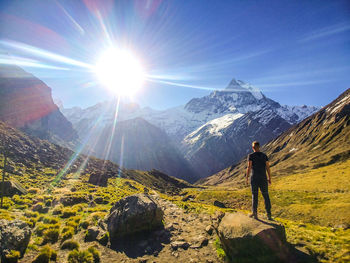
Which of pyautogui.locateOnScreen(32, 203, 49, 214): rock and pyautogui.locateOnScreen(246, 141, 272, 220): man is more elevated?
pyautogui.locateOnScreen(32, 203, 49, 214): rock

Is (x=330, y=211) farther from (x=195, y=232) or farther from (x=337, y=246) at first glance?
(x=195, y=232)

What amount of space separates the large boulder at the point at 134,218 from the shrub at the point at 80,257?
2522 mm

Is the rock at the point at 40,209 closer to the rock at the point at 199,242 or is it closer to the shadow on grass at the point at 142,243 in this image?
the shadow on grass at the point at 142,243

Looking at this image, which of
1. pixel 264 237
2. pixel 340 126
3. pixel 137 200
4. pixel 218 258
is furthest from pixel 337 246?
pixel 340 126

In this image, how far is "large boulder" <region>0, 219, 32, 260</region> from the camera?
7.88m

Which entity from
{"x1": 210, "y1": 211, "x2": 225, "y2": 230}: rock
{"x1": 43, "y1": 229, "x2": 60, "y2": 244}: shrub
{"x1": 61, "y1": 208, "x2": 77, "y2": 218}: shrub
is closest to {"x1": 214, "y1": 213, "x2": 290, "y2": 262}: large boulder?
{"x1": 210, "y1": 211, "x2": 225, "y2": 230}: rock

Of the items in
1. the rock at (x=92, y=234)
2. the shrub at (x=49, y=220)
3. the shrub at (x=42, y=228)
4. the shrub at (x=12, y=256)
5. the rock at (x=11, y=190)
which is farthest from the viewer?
the rock at (x=11, y=190)

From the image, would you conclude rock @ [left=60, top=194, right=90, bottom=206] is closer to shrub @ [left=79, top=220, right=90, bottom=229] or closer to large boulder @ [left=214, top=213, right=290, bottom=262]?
shrub @ [left=79, top=220, right=90, bottom=229]

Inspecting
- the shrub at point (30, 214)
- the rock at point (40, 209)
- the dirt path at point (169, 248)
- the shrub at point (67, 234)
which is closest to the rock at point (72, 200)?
the rock at point (40, 209)

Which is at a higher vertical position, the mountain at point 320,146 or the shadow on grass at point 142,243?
the mountain at point 320,146

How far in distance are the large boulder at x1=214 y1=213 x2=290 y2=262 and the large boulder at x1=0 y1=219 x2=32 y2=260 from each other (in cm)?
1010

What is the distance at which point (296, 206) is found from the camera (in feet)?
128

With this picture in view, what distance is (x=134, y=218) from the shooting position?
40.2ft

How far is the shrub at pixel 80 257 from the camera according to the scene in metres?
8.72
